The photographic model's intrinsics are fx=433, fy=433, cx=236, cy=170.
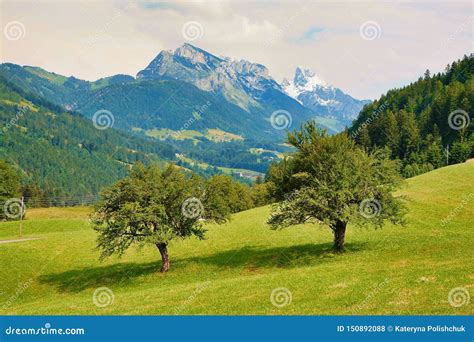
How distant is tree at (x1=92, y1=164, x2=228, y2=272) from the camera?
149 feet

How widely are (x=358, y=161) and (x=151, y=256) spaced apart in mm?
31750

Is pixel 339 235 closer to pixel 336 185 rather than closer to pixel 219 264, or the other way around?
pixel 336 185

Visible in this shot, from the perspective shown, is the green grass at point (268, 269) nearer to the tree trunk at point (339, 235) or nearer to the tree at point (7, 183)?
the tree trunk at point (339, 235)

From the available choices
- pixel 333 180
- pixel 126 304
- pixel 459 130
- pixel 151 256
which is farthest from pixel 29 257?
pixel 459 130

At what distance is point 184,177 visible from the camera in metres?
49.6

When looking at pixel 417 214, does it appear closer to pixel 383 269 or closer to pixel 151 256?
pixel 383 269

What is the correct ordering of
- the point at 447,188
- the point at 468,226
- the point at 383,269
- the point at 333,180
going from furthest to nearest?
the point at 447,188, the point at 468,226, the point at 333,180, the point at 383,269

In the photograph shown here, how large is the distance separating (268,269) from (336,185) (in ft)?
37.8

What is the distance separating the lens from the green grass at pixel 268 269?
27281 millimetres

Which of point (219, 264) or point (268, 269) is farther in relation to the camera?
point (219, 264)

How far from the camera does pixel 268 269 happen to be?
1828 inches

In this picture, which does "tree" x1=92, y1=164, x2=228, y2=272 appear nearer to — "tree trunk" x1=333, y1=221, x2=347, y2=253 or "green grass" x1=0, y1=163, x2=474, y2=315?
"green grass" x1=0, y1=163, x2=474, y2=315

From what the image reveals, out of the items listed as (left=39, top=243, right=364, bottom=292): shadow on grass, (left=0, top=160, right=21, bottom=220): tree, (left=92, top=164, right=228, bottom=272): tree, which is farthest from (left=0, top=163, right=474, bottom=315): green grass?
(left=0, top=160, right=21, bottom=220): tree

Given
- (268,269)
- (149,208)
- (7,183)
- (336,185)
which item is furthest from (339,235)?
(7,183)
